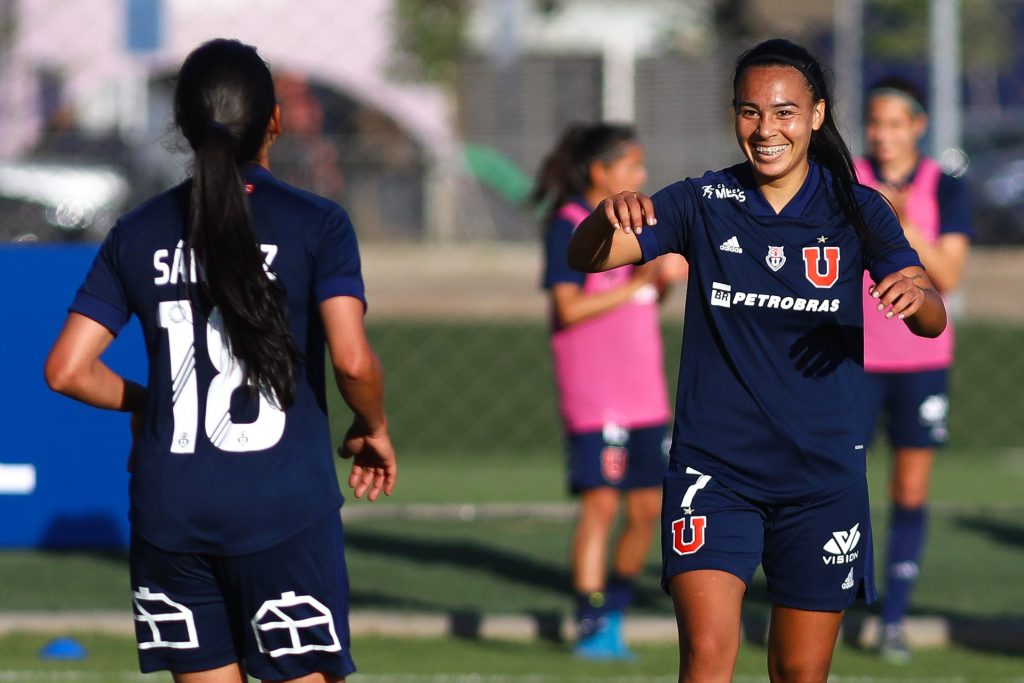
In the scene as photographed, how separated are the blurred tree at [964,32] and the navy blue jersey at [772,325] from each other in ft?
35.5

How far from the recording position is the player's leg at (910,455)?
691 centimetres

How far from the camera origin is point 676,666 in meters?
6.58

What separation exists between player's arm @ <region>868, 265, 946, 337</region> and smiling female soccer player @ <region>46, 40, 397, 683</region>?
1.21 metres

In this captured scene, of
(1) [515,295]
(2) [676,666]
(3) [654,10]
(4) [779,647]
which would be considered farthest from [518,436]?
(3) [654,10]

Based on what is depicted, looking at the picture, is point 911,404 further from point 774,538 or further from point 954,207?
point 774,538

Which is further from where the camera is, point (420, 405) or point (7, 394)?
point (420, 405)

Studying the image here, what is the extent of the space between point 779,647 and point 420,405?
321 inches

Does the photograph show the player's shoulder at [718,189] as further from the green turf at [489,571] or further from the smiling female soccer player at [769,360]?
the green turf at [489,571]

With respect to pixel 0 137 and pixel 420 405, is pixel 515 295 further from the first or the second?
pixel 0 137

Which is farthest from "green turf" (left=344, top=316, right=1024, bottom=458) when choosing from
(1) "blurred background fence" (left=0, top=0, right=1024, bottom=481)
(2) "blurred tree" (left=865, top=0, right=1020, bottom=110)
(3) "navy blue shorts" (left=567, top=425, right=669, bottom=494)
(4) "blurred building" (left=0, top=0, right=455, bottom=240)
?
(3) "navy blue shorts" (left=567, top=425, right=669, bottom=494)

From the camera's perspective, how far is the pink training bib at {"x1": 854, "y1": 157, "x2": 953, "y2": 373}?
6.91 meters

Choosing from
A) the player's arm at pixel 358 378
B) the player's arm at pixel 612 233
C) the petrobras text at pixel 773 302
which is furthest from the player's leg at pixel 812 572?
the player's arm at pixel 358 378

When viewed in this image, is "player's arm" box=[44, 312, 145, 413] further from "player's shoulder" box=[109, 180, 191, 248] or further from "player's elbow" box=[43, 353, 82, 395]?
"player's shoulder" box=[109, 180, 191, 248]

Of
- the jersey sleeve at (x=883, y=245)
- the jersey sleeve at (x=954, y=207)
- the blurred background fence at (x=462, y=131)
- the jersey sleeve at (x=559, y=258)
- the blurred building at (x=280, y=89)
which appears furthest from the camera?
the blurred background fence at (x=462, y=131)
